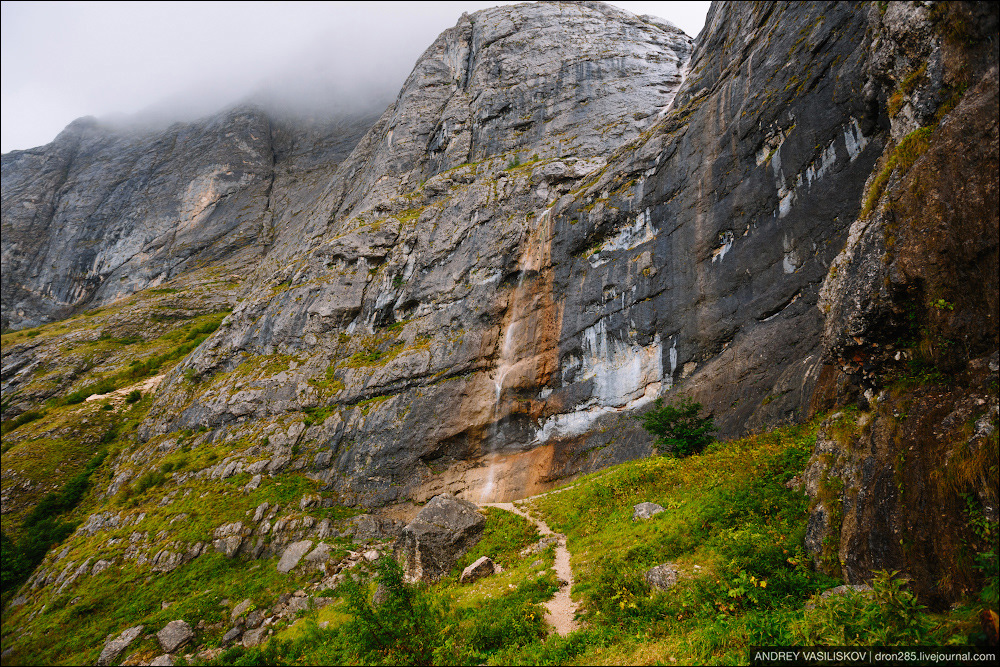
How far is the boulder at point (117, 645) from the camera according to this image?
19.0 meters

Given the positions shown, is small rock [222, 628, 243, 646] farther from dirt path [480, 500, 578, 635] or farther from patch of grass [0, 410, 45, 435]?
patch of grass [0, 410, 45, 435]

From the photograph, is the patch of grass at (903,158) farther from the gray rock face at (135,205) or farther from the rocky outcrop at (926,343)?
the gray rock face at (135,205)

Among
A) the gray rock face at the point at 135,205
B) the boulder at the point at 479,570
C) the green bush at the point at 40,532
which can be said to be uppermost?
the gray rock face at the point at 135,205

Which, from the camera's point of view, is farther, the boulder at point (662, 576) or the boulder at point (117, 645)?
the boulder at point (117, 645)

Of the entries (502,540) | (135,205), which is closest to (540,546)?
(502,540)

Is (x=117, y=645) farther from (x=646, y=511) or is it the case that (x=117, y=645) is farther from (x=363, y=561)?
(x=646, y=511)

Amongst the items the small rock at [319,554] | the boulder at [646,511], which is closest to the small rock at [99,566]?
the small rock at [319,554]

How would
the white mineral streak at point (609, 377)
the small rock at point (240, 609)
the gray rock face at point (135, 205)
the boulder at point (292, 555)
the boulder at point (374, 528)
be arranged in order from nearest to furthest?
the small rock at point (240, 609)
the boulder at point (292, 555)
the white mineral streak at point (609, 377)
the boulder at point (374, 528)
the gray rock face at point (135, 205)

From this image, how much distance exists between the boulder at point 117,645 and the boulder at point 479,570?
17673 millimetres

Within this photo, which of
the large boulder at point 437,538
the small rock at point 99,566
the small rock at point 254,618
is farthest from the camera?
the small rock at point 99,566

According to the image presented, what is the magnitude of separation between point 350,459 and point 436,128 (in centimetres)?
4744

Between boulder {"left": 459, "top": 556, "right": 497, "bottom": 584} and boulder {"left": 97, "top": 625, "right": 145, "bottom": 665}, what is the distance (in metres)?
17.7

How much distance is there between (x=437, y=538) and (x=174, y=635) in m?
14.1

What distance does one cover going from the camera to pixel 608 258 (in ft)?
98.4
